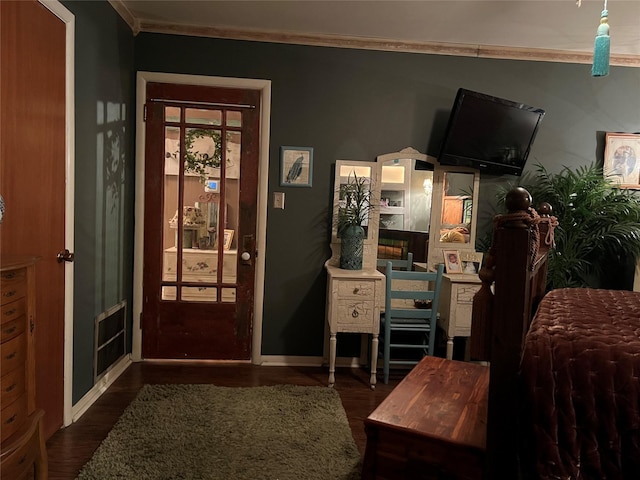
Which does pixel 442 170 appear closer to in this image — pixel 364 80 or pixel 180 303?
pixel 364 80

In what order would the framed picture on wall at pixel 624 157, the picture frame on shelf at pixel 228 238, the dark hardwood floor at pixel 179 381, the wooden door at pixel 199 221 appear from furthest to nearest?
the framed picture on wall at pixel 624 157
the picture frame on shelf at pixel 228 238
the wooden door at pixel 199 221
the dark hardwood floor at pixel 179 381

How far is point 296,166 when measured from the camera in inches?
143

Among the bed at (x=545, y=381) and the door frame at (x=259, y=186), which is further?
the door frame at (x=259, y=186)

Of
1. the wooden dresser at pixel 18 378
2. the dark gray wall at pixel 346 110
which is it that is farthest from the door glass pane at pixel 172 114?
the wooden dresser at pixel 18 378

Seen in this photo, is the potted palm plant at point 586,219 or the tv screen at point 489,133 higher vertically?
the tv screen at point 489,133

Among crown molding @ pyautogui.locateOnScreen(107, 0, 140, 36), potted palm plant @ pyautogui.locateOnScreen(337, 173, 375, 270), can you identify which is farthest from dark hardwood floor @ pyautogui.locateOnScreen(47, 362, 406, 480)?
crown molding @ pyautogui.locateOnScreen(107, 0, 140, 36)

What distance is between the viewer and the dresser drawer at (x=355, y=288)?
3.29m

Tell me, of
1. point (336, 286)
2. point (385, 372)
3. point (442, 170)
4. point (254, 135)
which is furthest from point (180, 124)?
point (385, 372)

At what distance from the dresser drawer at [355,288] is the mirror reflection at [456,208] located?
2.74 feet

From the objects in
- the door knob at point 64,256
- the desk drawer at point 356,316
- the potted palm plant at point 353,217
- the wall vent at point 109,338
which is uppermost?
the potted palm plant at point 353,217

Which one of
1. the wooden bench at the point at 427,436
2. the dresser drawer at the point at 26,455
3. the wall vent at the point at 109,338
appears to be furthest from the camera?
the wall vent at the point at 109,338

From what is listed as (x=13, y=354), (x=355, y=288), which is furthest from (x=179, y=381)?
(x=13, y=354)

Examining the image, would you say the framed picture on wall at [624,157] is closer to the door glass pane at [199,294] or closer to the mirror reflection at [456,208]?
the mirror reflection at [456,208]

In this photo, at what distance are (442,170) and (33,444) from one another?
10.2ft
